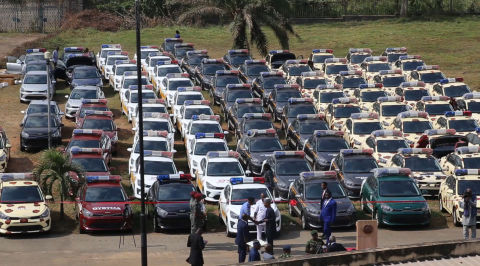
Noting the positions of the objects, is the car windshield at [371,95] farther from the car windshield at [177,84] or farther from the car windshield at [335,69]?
the car windshield at [177,84]

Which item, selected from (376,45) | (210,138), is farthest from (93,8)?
(210,138)

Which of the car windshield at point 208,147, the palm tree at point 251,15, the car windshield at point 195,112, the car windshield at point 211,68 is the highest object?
the palm tree at point 251,15

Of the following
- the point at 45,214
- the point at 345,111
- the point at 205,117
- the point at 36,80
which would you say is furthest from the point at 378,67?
the point at 45,214

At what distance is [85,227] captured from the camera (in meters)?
27.6

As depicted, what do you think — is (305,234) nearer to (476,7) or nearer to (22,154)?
(22,154)

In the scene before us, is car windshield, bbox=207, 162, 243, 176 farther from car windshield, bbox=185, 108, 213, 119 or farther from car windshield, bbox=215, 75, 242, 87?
car windshield, bbox=215, 75, 242, 87

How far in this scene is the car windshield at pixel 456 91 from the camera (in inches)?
1641

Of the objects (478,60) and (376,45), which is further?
(376,45)

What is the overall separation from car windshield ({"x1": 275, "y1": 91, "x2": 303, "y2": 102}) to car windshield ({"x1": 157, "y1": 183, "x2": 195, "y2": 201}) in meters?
12.8

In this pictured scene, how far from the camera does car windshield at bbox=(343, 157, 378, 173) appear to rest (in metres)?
31.8

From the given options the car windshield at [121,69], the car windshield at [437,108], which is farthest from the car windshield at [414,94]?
the car windshield at [121,69]

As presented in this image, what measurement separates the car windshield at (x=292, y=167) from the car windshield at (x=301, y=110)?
6.85m

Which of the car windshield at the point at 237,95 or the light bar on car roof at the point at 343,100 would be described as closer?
the light bar on car roof at the point at 343,100

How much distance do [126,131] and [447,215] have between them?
50.8ft
